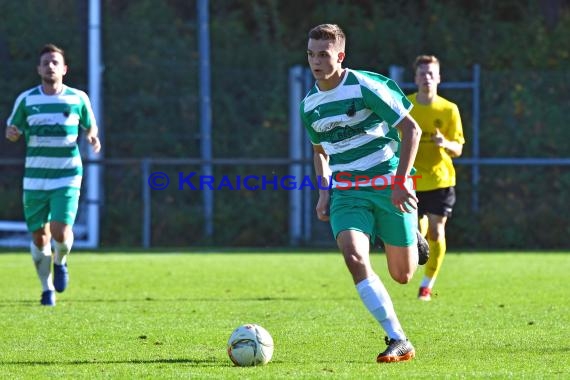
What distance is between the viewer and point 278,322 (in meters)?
9.44

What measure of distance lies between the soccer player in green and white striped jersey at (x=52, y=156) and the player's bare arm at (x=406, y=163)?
4.18 metres

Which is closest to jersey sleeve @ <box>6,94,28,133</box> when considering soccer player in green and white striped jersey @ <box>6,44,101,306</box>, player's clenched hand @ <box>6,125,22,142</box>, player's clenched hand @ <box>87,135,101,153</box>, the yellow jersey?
soccer player in green and white striped jersey @ <box>6,44,101,306</box>

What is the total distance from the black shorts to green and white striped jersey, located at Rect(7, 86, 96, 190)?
3.09 m

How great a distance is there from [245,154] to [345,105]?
14.6 meters

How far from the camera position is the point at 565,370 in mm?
6844

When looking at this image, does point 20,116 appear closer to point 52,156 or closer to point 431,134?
point 52,156

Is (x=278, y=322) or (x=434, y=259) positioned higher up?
(x=434, y=259)

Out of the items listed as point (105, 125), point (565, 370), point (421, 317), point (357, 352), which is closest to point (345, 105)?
point (357, 352)

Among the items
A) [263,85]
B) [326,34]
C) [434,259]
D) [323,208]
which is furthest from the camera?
[263,85]

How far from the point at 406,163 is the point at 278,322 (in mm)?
2536

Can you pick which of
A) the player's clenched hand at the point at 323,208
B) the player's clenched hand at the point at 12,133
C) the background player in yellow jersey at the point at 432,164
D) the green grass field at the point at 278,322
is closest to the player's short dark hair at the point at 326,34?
the player's clenched hand at the point at 323,208

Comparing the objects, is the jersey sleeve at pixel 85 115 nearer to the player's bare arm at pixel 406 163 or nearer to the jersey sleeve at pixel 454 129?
the jersey sleeve at pixel 454 129

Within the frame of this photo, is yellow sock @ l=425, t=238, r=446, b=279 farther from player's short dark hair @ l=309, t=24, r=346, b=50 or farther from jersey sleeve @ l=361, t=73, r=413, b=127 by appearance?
player's short dark hair @ l=309, t=24, r=346, b=50

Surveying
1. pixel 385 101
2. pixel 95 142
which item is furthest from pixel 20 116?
pixel 385 101
